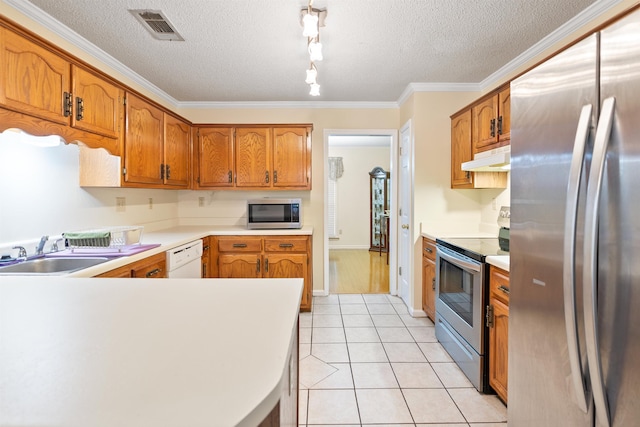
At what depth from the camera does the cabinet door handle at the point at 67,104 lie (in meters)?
1.80

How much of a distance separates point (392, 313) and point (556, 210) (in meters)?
2.49

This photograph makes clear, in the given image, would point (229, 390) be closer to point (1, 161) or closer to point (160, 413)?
point (160, 413)

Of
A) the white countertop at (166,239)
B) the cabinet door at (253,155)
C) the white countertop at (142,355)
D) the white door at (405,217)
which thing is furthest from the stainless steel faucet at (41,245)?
the white door at (405,217)

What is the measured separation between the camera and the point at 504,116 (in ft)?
7.72

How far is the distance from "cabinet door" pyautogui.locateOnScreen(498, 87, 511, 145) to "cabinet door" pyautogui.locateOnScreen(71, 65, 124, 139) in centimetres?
274

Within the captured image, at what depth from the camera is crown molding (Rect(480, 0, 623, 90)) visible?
6.34 feet

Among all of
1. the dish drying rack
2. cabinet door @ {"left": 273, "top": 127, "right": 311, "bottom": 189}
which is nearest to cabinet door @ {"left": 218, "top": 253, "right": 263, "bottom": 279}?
cabinet door @ {"left": 273, "top": 127, "right": 311, "bottom": 189}

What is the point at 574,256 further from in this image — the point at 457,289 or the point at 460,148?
the point at 460,148

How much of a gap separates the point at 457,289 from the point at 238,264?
6.78 ft

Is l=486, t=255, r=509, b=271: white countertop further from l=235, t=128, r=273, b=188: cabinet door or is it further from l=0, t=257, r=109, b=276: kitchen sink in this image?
l=235, t=128, r=273, b=188: cabinet door

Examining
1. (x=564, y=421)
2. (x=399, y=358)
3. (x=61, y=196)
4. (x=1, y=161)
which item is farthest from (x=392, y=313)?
(x=1, y=161)

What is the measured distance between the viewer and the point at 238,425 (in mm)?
437

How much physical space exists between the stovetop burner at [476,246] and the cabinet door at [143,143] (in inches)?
97.6

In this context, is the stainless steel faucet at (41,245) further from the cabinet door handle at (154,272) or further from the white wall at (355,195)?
the white wall at (355,195)
